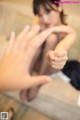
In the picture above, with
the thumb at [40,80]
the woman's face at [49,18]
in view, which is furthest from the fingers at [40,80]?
the woman's face at [49,18]

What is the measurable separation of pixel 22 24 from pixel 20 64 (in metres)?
0.37

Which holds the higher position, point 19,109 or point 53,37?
point 53,37

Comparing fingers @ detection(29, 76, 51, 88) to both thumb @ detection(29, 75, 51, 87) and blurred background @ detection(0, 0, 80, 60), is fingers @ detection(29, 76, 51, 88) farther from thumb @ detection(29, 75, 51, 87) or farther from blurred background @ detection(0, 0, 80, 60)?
blurred background @ detection(0, 0, 80, 60)

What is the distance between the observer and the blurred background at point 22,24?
592 millimetres

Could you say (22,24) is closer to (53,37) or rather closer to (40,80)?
(53,37)

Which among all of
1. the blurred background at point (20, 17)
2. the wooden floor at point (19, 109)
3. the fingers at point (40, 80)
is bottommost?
the wooden floor at point (19, 109)

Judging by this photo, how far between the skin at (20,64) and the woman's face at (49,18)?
0.15 m

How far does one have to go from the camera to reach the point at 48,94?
2.04ft

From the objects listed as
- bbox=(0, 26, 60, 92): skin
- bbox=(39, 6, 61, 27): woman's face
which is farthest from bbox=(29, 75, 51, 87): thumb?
bbox=(39, 6, 61, 27): woman's face

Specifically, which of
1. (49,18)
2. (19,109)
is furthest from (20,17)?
(19,109)

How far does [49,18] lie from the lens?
0.53 metres

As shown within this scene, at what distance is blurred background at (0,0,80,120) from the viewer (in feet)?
1.94

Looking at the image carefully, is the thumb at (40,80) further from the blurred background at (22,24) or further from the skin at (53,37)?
the blurred background at (22,24)

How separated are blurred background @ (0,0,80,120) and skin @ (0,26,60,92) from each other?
193 millimetres
